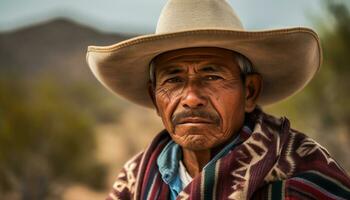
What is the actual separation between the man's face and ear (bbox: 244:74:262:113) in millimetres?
60

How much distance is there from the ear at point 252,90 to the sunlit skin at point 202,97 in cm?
2

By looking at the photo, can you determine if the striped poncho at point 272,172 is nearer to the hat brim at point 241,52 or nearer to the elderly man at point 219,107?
the elderly man at point 219,107

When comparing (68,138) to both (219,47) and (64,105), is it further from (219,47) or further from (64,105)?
(219,47)

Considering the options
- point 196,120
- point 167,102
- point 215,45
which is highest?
point 215,45

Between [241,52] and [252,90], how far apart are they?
26 centimetres

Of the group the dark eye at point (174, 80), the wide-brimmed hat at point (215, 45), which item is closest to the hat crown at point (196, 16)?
the wide-brimmed hat at point (215, 45)

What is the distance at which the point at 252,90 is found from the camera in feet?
9.70

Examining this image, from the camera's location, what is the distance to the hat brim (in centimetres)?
261

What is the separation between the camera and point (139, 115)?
3672 centimetres

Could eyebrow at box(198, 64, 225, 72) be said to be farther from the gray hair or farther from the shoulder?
the shoulder

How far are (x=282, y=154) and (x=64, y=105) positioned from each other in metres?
17.5

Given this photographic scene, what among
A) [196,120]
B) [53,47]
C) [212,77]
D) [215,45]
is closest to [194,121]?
[196,120]

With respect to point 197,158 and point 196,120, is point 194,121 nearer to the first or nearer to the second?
point 196,120

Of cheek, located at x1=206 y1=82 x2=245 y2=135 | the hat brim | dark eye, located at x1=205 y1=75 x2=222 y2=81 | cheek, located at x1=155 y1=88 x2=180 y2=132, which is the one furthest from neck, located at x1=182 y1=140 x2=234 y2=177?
the hat brim
